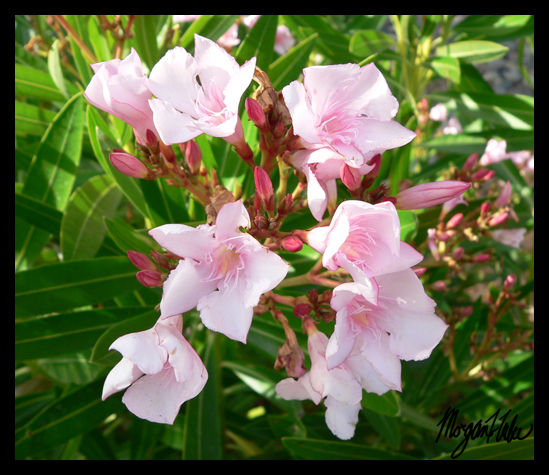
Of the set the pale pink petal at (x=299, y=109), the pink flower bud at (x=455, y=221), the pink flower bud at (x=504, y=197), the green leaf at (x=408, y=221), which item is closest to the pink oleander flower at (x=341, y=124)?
the pale pink petal at (x=299, y=109)

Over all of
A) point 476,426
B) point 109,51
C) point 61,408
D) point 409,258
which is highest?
point 109,51

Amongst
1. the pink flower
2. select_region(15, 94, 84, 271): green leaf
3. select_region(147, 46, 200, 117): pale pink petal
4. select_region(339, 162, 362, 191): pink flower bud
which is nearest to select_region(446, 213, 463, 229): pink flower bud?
the pink flower

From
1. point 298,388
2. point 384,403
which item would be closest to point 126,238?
point 298,388

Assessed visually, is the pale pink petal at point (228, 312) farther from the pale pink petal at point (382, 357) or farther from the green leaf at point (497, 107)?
the green leaf at point (497, 107)

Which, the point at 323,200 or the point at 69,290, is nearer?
the point at 323,200

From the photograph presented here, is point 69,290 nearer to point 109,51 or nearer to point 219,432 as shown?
point 219,432

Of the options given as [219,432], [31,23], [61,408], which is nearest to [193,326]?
[219,432]
